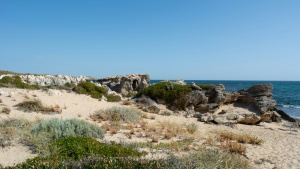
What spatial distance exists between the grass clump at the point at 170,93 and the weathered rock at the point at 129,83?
7.46m

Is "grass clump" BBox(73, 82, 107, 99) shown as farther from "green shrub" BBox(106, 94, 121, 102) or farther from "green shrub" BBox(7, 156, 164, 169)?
"green shrub" BBox(7, 156, 164, 169)

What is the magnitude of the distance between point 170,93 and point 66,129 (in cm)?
1199

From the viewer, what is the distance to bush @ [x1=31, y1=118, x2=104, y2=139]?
9310 millimetres

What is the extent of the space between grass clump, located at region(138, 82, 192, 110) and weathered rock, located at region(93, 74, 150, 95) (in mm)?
7460

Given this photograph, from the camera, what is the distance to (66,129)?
948cm

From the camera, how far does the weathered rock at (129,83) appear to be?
28875 mm

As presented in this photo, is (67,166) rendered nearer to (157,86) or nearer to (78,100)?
(78,100)

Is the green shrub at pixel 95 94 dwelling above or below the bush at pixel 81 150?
above

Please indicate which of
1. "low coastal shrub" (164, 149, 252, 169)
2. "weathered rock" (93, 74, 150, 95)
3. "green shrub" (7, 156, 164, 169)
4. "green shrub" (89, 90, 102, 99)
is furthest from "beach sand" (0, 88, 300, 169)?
"weathered rock" (93, 74, 150, 95)

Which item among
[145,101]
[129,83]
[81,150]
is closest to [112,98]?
[145,101]

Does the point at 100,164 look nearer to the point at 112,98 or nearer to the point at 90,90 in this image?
the point at 112,98

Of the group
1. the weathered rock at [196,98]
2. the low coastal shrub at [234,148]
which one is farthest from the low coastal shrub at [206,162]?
the weathered rock at [196,98]

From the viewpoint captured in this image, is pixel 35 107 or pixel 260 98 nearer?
pixel 35 107

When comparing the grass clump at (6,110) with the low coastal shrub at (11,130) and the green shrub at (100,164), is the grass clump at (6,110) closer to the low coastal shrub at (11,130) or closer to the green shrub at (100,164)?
the low coastal shrub at (11,130)
